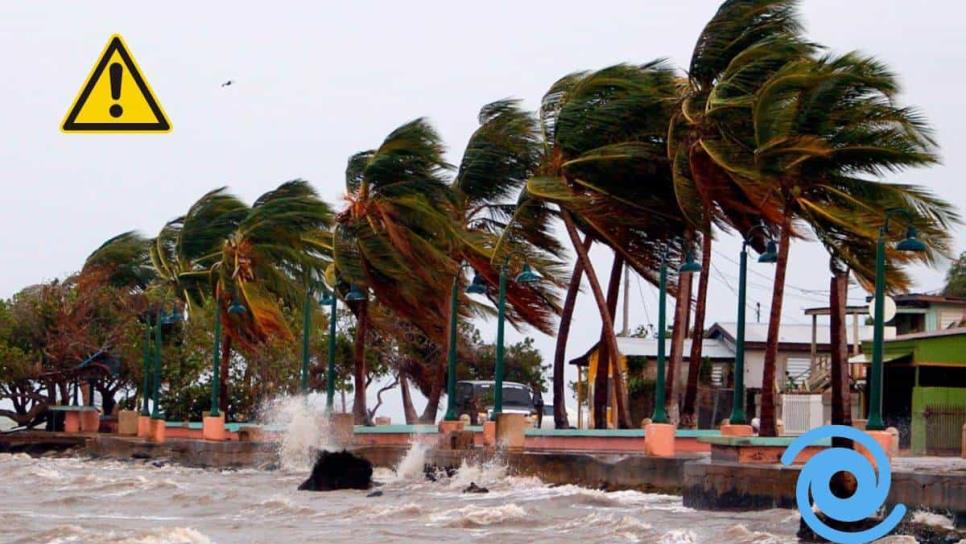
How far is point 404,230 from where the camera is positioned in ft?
136

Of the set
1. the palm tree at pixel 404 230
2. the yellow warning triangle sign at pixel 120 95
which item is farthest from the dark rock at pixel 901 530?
the palm tree at pixel 404 230

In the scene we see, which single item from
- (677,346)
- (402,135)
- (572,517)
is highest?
(402,135)

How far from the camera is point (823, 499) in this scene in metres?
16.7

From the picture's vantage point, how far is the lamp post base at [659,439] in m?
26.9

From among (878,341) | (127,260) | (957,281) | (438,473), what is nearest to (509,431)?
(438,473)

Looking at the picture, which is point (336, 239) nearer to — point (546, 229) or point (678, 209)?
point (546, 229)

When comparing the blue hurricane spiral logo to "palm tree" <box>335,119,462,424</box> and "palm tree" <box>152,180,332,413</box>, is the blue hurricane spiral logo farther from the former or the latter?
"palm tree" <box>152,180,332,413</box>

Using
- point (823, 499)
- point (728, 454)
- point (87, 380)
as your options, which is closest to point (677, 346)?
point (728, 454)

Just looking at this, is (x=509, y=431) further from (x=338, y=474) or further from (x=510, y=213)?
(x=510, y=213)

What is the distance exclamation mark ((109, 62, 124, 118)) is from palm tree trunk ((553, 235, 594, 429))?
27865 millimetres

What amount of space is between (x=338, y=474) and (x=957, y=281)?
4468 centimetres

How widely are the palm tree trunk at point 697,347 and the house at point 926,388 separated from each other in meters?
4.01

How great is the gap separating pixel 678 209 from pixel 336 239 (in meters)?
11.7

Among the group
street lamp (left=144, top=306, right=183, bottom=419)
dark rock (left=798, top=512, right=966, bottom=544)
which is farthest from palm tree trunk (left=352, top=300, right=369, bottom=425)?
dark rock (left=798, top=512, right=966, bottom=544)
